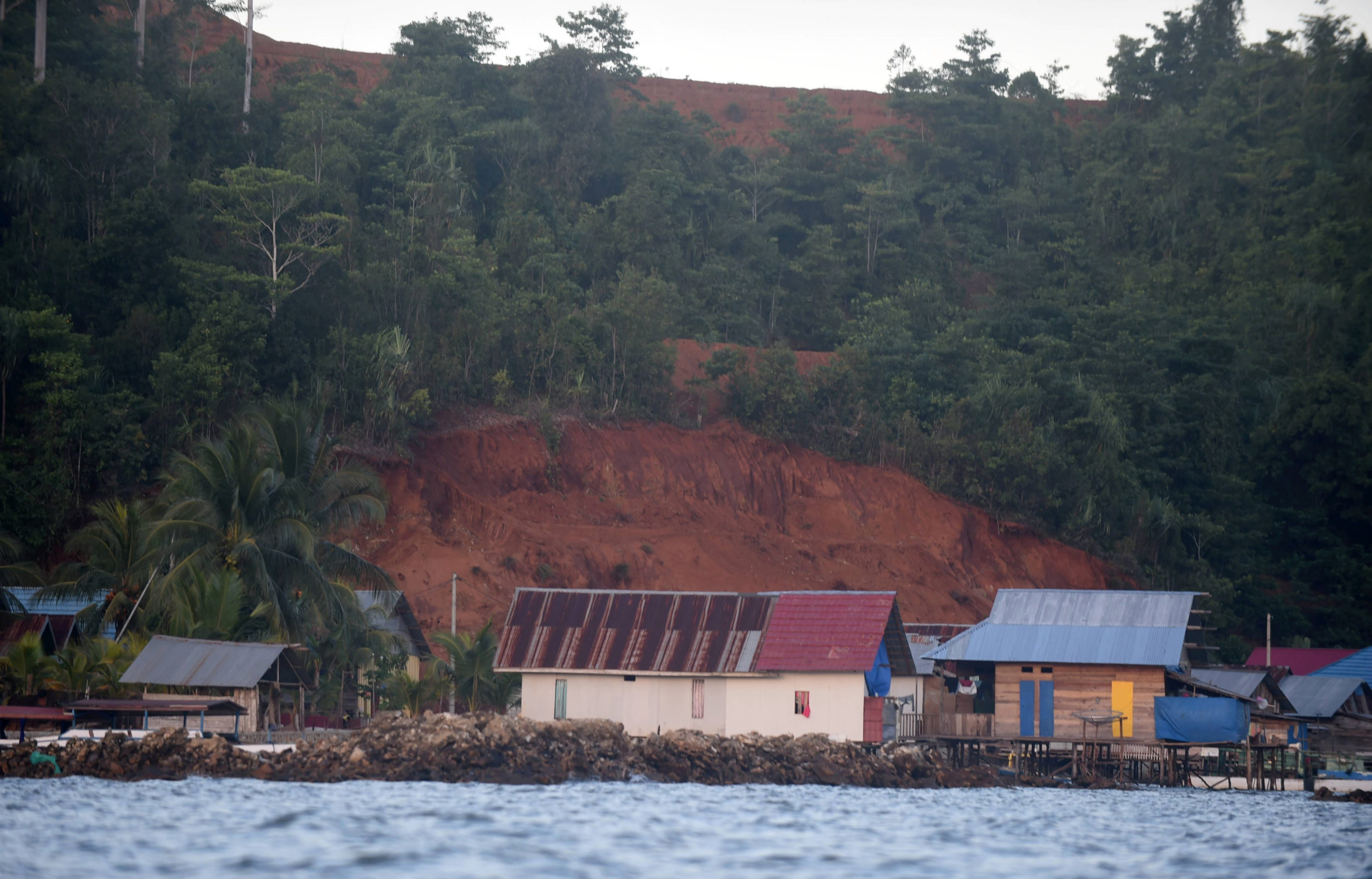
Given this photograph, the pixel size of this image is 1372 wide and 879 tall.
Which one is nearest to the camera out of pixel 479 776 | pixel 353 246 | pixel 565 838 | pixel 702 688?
pixel 565 838

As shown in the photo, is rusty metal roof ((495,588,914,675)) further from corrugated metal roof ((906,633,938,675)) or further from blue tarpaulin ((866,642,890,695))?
corrugated metal roof ((906,633,938,675))

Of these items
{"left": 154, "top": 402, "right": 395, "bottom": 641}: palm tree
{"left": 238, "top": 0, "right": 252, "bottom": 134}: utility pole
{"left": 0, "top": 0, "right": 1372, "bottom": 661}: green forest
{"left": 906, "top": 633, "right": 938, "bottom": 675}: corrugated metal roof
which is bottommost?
{"left": 906, "top": 633, "right": 938, "bottom": 675}: corrugated metal roof

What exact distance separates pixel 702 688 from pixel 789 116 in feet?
169

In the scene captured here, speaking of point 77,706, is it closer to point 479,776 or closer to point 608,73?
point 479,776

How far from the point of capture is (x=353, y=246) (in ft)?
186

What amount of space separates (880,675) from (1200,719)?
28.8 ft

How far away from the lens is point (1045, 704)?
40375mm

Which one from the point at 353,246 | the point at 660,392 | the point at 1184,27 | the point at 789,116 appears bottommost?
the point at 660,392

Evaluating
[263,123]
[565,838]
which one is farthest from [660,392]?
[565,838]

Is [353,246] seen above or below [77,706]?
A: above

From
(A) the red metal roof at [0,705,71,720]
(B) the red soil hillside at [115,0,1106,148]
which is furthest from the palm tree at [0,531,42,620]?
(B) the red soil hillside at [115,0,1106,148]

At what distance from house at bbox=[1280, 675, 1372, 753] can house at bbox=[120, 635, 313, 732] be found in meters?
31.9

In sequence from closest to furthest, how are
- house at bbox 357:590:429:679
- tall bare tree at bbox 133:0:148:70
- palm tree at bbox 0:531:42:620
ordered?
palm tree at bbox 0:531:42:620, house at bbox 357:590:429:679, tall bare tree at bbox 133:0:148:70

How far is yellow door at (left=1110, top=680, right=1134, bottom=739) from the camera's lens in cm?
3975
